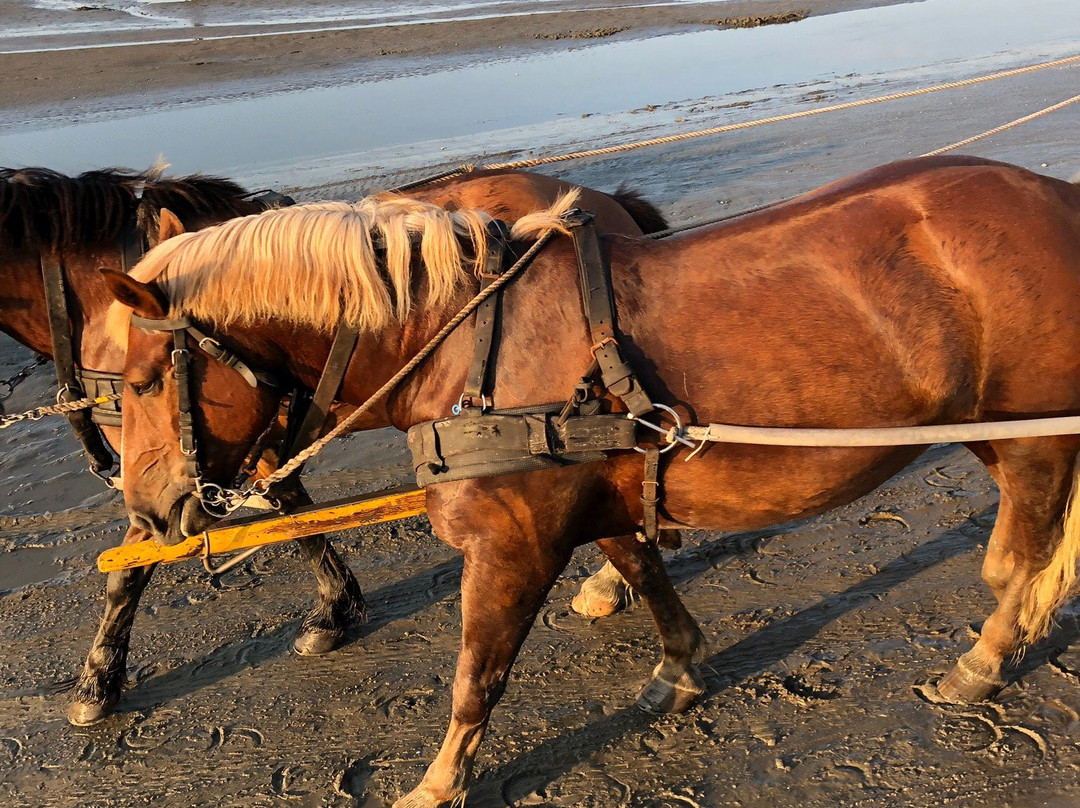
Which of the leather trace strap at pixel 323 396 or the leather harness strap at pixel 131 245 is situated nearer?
the leather trace strap at pixel 323 396

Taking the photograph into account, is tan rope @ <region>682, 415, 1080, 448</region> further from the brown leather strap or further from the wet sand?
the wet sand

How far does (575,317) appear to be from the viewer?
239cm

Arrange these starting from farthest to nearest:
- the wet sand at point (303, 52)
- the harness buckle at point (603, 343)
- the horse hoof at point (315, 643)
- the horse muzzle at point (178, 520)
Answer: the wet sand at point (303, 52) → the horse hoof at point (315, 643) → the horse muzzle at point (178, 520) → the harness buckle at point (603, 343)

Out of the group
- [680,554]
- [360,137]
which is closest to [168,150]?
[360,137]

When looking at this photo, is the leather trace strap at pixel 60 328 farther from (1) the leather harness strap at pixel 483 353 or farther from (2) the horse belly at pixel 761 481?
(2) the horse belly at pixel 761 481

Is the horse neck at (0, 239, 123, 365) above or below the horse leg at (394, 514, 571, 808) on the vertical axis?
above

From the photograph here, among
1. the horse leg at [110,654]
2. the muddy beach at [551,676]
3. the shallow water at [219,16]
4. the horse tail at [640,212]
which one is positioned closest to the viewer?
the muddy beach at [551,676]

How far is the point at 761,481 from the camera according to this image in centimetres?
250

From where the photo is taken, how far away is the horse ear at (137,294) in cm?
221

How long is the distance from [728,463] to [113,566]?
223 centimetres

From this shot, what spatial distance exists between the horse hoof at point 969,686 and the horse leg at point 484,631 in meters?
1.43

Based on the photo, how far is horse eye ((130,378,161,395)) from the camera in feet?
7.84

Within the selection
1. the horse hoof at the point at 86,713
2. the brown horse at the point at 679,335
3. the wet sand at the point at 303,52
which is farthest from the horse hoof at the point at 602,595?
the wet sand at the point at 303,52

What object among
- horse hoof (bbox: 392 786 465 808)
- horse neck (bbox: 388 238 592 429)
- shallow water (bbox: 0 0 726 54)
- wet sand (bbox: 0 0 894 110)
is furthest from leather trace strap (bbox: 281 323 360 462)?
shallow water (bbox: 0 0 726 54)
